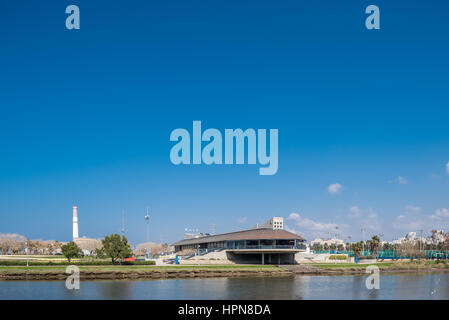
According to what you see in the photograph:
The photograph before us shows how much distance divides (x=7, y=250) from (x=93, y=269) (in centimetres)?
9907

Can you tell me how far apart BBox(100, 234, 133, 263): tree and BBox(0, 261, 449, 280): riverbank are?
6.50m

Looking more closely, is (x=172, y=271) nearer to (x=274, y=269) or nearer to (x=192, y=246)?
(x=274, y=269)

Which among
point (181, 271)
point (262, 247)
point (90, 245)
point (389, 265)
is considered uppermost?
point (262, 247)

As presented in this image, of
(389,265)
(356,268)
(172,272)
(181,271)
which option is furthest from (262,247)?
(389,265)

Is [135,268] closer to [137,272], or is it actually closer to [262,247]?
[137,272]

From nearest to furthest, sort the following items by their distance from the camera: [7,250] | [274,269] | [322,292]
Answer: [322,292], [274,269], [7,250]

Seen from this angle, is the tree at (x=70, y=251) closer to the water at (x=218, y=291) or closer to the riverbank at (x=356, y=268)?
the water at (x=218, y=291)

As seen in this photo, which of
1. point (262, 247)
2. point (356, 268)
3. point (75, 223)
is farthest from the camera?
point (75, 223)

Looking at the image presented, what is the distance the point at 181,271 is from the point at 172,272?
154 centimetres

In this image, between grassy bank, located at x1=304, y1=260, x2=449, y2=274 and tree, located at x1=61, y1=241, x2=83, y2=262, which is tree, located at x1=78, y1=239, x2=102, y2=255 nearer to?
tree, located at x1=61, y1=241, x2=83, y2=262

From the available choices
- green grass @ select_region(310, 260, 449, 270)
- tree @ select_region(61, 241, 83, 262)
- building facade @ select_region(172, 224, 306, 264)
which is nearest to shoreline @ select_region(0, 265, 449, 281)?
green grass @ select_region(310, 260, 449, 270)

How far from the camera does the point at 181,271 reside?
64.6m

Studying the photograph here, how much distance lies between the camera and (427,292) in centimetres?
4481
